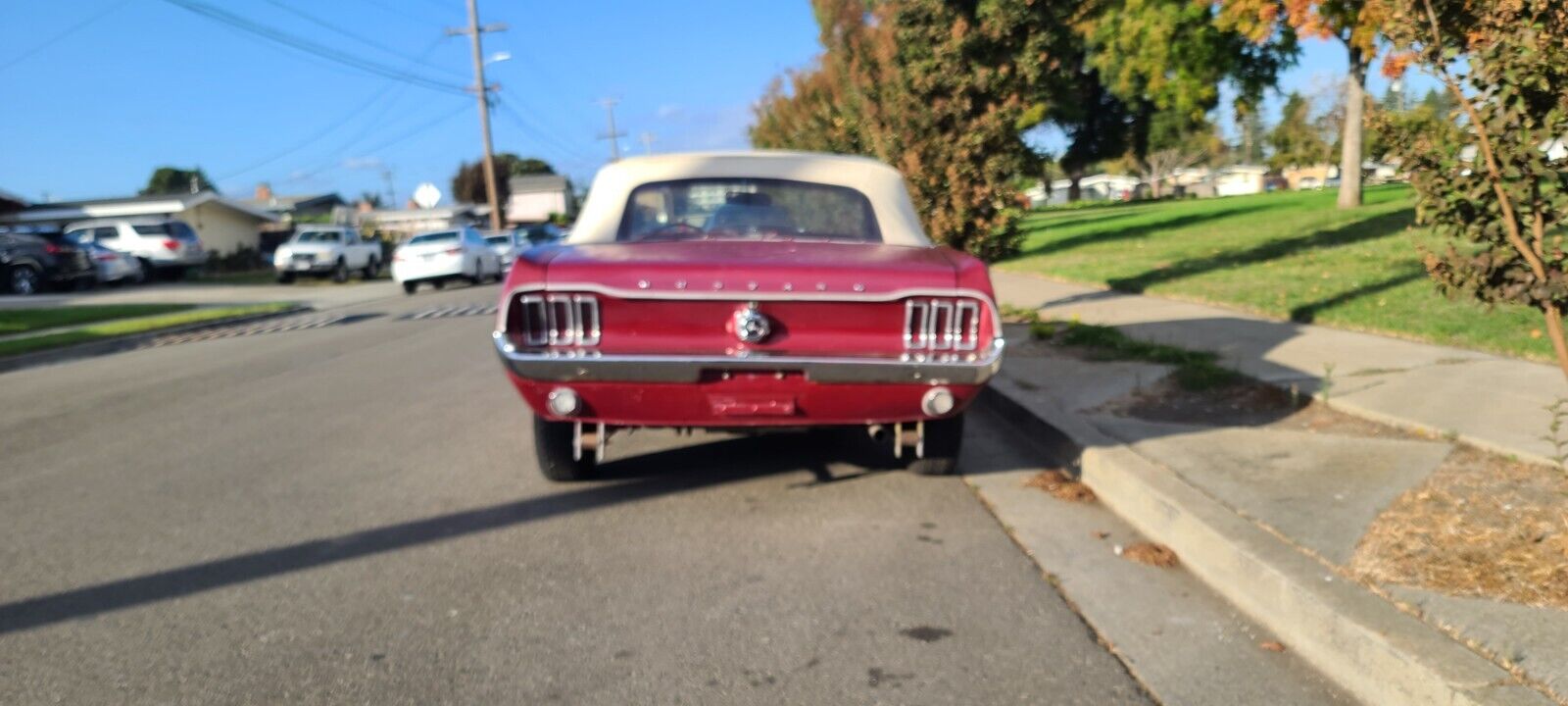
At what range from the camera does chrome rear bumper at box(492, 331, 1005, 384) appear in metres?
4.94

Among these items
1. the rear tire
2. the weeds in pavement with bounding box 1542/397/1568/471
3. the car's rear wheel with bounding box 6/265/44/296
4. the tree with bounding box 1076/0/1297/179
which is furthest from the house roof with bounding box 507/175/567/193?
the weeds in pavement with bounding box 1542/397/1568/471

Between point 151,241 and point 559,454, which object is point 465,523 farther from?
point 151,241

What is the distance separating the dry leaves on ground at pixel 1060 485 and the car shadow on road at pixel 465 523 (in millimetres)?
1039

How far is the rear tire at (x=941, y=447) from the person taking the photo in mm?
5988

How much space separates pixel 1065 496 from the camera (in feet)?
19.1

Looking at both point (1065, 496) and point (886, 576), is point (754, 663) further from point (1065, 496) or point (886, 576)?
point (1065, 496)

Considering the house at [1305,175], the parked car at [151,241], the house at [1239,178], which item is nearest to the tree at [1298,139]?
the house at [1305,175]

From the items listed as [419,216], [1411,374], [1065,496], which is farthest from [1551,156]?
[419,216]

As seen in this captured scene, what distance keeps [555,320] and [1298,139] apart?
69306 mm

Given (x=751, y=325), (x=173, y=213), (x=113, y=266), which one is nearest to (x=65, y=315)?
(x=113, y=266)

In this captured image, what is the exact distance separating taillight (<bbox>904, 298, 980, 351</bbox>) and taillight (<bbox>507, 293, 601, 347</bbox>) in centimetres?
126

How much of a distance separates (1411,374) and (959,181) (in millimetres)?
4713

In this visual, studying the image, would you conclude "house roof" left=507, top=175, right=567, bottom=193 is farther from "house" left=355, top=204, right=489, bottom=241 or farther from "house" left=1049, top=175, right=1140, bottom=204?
"house" left=1049, top=175, right=1140, bottom=204

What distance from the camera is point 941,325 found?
5109 mm
